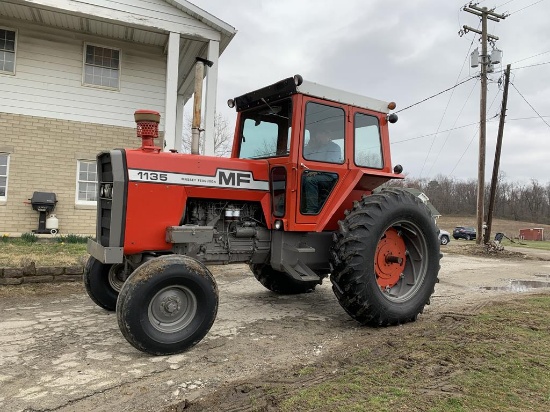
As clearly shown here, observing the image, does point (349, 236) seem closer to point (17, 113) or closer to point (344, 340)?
point (344, 340)

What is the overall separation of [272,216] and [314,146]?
92 centimetres

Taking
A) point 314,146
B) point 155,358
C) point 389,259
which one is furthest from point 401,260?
point 155,358

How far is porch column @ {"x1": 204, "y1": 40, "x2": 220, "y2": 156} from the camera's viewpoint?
1040 cm

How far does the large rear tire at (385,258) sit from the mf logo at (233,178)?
1.15 meters

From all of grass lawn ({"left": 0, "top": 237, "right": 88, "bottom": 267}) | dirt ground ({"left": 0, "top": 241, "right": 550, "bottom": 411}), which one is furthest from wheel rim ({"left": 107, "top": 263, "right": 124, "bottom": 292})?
grass lawn ({"left": 0, "top": 237, "right": 88, "bottom": 267})

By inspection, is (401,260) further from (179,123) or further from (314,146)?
(179,123)

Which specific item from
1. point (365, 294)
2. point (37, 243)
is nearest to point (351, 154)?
point (365, 294)

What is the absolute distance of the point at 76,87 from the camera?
10.9 metres

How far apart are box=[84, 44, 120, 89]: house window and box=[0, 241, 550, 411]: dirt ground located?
6558 millimetres

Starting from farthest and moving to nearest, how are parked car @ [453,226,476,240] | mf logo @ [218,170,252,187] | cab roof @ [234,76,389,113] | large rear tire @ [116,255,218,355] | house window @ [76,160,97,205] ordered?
parked car @ [453,226,476,240] → house window @ [76,160,97,205] → cab roof @ [234,76,389,113] → mf logo @ [218,170,252,187] → large rear tire @ [116,255,218,355]

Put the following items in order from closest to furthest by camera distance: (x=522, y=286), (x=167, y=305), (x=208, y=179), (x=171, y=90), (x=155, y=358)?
1. (x=155, y=358)
2. (x=167, y=305)
3. (x=208, y=179)
4. (x=522, y=286)
5. (x=171, y=90)

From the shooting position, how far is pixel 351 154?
512 centimetres

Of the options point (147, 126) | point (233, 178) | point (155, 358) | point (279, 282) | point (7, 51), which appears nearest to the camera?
point (155, 358)

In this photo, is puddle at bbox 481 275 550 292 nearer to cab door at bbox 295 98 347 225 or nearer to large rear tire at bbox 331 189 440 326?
large rear tire at bbox 331 189 440 326
